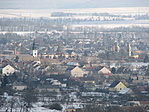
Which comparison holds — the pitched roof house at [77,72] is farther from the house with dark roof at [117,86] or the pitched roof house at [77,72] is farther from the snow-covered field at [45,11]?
the snow-covered field at [45,11]

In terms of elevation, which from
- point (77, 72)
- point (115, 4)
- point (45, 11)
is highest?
point (115, 4)

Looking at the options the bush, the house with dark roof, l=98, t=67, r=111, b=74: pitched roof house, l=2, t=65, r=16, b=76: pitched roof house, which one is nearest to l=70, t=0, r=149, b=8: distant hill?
l=98, t=67, r=111, b=74: pitched roof house

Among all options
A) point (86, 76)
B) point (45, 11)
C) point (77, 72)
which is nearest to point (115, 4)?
point (45, 11)

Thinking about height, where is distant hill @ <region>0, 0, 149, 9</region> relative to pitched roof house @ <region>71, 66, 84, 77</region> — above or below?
above

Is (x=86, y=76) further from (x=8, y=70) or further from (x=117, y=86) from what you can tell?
(x=117, y=86)

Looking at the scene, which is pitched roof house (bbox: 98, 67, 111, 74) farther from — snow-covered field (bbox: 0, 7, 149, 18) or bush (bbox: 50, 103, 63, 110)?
snow-covered field (bbox: 0, 7, 149, 18)

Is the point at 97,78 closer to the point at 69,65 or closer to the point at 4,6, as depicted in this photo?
the point at 69,65

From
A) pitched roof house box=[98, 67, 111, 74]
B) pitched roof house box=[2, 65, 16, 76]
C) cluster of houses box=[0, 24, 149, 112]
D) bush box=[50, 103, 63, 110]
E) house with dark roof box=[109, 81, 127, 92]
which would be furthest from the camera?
pitched roof house box=[98, 67, 111, 74]

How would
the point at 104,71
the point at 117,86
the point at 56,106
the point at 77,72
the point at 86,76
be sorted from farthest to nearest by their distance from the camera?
the point at 104,71, the point at 77,72, the point at 86,76, the point at 117,86, the point at 56,106

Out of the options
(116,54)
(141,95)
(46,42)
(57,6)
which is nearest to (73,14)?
(57,6)

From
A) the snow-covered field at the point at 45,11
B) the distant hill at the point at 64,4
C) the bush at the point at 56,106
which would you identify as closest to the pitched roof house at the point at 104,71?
the bush at the point at 56,106

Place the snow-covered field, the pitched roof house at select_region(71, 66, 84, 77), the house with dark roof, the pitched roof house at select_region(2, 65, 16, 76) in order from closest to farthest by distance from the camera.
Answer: the house with dark roof, the pitched roof house at select_region(71, 66, 84, 77), the pitched roof house at select_region(2, 65, 16, 76), the snow-covered field

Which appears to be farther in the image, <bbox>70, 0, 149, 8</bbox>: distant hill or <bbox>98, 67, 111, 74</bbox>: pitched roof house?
<bbox>70, 0, 149, 8</bbox>: distant hill
